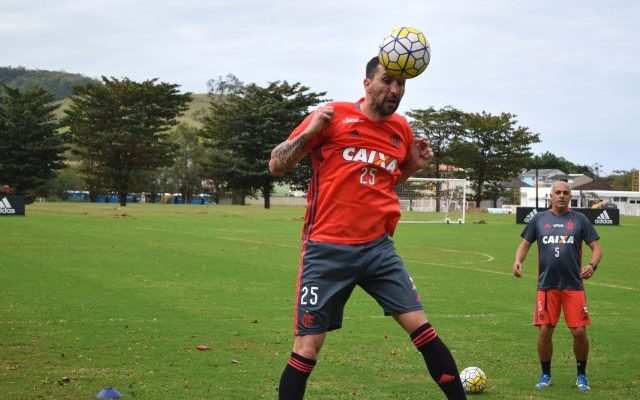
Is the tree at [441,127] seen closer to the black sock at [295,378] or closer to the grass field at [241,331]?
the grass field at [241,331]

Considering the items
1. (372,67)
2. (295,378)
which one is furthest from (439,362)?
(372,67)

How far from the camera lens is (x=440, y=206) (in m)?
65.4

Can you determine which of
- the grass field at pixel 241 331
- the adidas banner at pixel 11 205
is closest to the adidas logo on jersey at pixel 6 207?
the adidas banner at pixel 11 205

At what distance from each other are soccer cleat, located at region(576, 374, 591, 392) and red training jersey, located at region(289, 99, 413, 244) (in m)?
3.61

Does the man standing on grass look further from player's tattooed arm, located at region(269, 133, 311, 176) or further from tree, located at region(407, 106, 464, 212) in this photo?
tree, located at region(407, 106, 464, 212)

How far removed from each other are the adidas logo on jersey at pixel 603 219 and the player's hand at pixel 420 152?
5509 cm

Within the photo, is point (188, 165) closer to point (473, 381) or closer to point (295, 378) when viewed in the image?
point (473, 381)

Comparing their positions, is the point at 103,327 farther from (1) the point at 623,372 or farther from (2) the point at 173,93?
(2) the point at 173,93

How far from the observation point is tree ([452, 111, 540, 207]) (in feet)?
323

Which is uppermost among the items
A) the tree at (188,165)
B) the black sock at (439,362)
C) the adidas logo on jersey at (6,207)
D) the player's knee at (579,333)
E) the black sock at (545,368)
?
the tree at (188,165)

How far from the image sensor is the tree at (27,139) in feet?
273

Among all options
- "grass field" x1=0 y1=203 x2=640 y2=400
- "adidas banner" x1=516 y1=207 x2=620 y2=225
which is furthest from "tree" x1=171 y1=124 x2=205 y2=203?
"grass field" x1=0 y1=203 x2=640 y2=400

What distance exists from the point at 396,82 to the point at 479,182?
94813 mm

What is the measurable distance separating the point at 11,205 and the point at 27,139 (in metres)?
33.3
